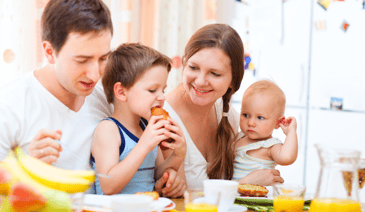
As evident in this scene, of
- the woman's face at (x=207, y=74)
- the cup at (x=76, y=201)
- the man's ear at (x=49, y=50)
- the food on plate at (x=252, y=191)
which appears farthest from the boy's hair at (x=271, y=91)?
the cup at (x=76, y=201)

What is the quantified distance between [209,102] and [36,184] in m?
1.25

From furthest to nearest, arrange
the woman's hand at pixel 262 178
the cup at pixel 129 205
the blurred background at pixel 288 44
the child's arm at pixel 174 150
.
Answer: the blurred background at pixel 288 44
the woman's hand at pixel 262 178
the child's arm at pixel 174 150
the cup at pixel 129 205

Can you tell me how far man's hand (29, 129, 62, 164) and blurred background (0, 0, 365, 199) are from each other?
206cm

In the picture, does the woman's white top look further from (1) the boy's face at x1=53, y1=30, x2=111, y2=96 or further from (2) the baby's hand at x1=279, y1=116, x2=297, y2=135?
(1) the boy's face at x1=53, y1=30, x2=111, y2=96

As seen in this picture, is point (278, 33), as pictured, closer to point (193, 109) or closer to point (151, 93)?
point (193, 109)

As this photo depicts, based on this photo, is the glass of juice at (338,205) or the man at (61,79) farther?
the man at (61,79)

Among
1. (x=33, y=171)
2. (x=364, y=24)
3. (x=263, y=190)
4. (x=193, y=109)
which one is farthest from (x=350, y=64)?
(x=33, y=171)

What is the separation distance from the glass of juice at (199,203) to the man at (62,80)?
41 cm

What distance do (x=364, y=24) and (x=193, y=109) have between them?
1.90 meters

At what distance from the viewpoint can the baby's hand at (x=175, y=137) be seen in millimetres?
1345

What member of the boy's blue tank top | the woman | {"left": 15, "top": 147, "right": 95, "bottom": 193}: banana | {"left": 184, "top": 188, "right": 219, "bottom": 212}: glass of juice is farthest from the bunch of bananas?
the woman

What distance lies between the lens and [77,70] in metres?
1.28

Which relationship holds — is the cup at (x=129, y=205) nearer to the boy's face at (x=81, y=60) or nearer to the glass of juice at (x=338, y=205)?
the glass of juice at (x=338, y=205)

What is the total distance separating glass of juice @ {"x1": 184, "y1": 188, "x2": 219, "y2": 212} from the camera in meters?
0.92
